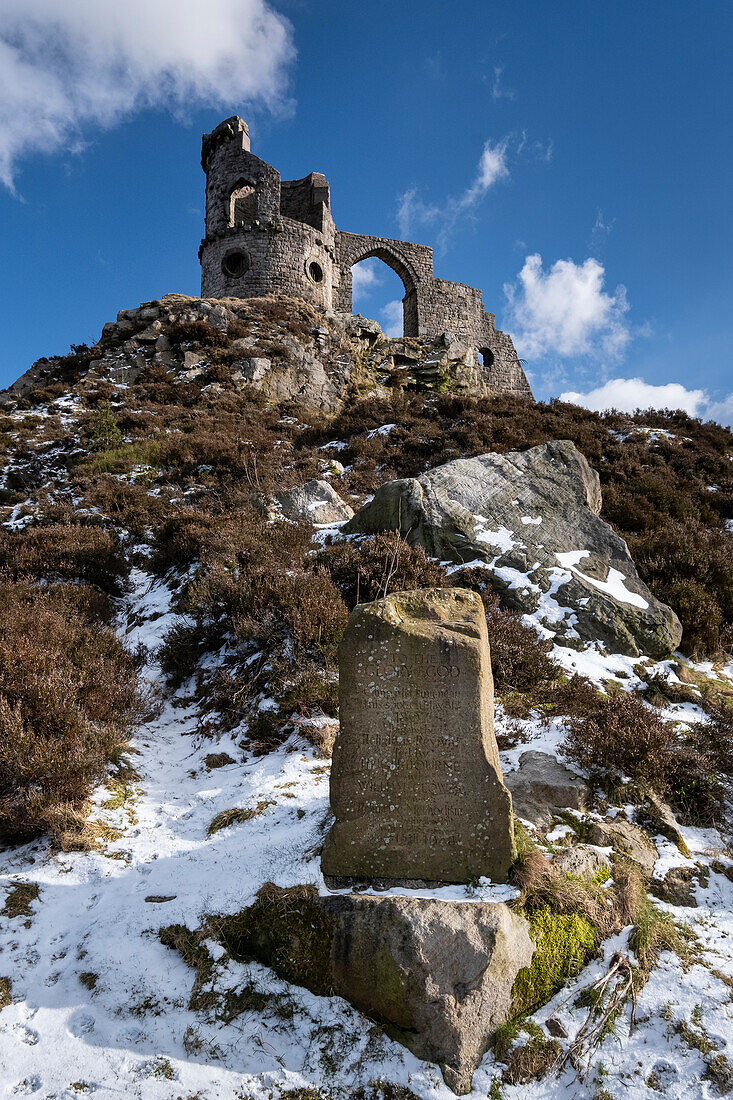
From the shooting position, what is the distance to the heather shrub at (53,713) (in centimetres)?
358

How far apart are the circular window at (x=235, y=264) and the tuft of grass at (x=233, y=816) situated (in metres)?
23.5

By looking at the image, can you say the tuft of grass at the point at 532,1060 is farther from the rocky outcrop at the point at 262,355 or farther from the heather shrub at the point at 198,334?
the heather shrub at the point at 198,334

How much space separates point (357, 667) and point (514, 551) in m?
4.78

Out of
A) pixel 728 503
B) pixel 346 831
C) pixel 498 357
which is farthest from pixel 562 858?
pixel 498 357

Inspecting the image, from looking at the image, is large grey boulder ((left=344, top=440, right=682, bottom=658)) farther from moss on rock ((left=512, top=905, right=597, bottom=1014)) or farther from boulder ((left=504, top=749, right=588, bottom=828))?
moss on rock ((left=512, top=905, right=597, bottom=1014))

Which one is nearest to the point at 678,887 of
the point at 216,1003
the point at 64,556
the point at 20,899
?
the point at 216,1003

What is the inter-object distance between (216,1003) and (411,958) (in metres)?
1.01

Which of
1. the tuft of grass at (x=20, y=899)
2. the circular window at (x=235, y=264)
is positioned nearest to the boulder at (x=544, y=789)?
the tuft of grass at (x=20, y=899)

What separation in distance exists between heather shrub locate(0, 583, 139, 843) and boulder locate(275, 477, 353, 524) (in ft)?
13.0

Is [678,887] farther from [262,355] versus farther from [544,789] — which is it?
[262,355]

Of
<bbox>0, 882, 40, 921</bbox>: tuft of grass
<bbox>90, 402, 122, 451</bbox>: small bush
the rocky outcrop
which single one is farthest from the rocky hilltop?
the rocky outcrop

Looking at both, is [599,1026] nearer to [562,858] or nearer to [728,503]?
[562,858]

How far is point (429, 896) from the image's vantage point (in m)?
3.04

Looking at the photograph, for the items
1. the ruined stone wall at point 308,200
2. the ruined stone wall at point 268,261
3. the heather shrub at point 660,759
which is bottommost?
the heather shrub at point 660,759
